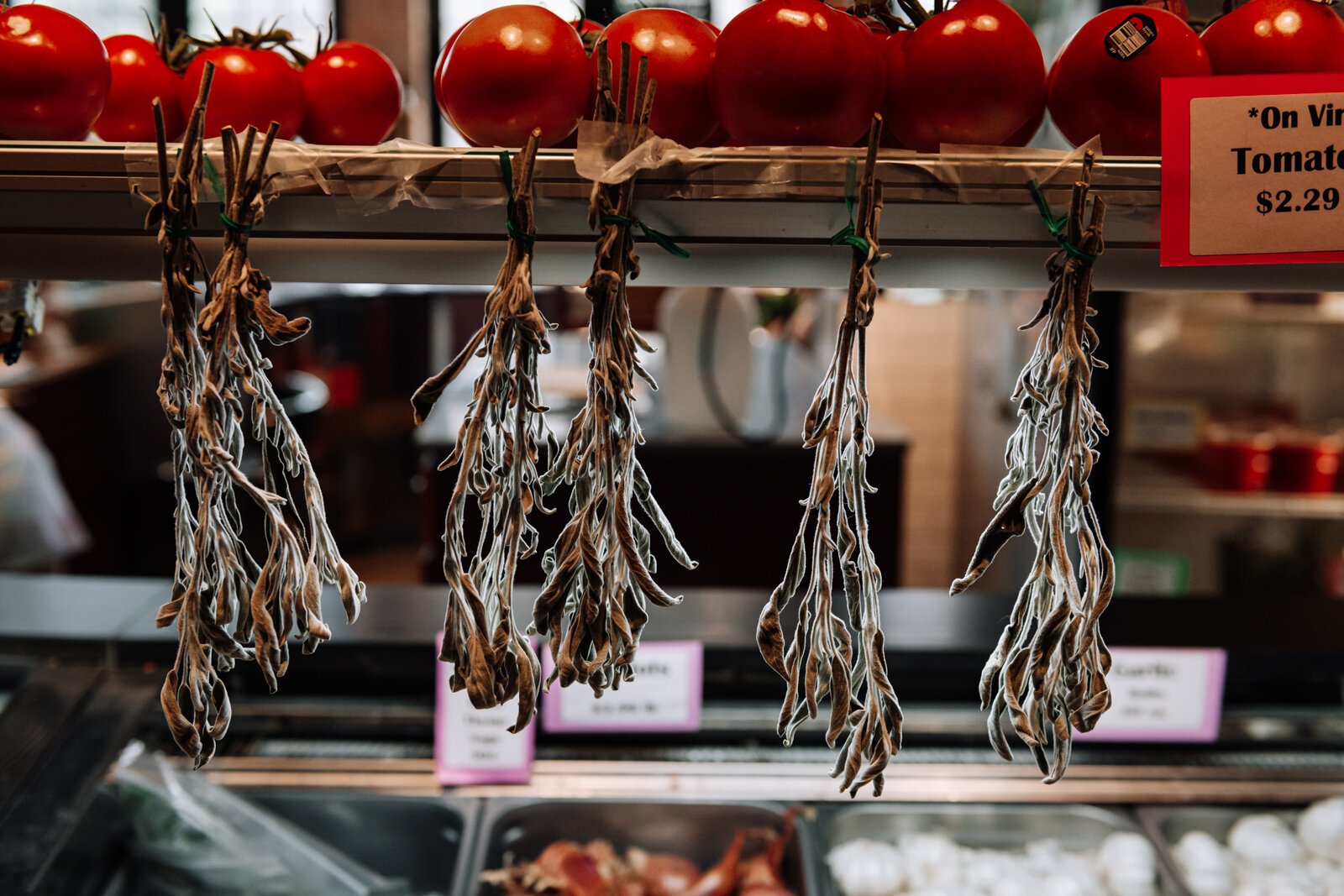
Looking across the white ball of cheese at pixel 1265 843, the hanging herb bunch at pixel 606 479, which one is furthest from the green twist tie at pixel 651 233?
the white ball of cheese at pixel 1265 843

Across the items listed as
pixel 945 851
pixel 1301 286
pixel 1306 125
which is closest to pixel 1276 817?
pixel 945 851

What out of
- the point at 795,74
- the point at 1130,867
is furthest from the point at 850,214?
the point at 1130,867

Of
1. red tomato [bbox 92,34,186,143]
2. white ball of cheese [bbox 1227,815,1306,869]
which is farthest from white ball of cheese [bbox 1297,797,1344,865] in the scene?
red tomato [bbox 92,34,186,143]

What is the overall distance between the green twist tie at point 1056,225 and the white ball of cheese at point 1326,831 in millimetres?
1131

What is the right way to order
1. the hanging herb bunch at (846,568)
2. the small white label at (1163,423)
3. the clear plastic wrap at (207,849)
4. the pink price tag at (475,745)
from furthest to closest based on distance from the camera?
the small white label at (1163,423) → the pink price tag at (475,745) → the clear plastic wrap at (207,849) → the hanging herb bunch at (846,568)

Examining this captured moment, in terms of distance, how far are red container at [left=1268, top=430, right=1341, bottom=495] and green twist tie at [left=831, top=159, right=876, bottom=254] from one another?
315 cm

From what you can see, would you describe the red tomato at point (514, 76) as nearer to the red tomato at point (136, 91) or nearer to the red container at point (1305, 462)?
the red tomato at point (136, 91)

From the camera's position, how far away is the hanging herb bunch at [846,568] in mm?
750

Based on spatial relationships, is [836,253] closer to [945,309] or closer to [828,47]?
[828,47]

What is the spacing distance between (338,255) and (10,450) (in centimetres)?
383

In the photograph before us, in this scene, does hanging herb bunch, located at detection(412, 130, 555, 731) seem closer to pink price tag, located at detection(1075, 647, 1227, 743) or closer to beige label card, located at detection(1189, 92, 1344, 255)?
beige label card, located at detection(1189, 92, 1344, 255)

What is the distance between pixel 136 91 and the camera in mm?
947

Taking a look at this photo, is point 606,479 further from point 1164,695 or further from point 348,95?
point 1164,695

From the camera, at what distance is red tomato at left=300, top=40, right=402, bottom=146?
977mm
